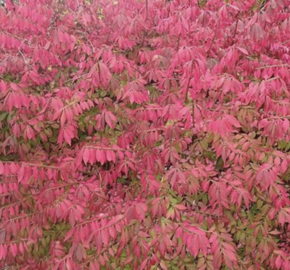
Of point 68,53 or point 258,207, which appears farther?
point 68,53

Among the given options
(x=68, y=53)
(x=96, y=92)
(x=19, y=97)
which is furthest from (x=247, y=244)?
(x=68, y=53)

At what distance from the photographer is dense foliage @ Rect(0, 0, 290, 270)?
7.86ft

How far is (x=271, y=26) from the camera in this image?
3000mm

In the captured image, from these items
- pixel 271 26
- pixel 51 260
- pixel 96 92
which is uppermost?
pixel 271 26

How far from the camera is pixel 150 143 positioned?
258cm

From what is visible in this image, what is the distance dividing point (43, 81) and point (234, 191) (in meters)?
1.63

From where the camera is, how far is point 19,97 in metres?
2.69

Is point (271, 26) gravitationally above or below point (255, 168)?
above

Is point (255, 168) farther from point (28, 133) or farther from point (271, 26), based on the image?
point (28, 133)

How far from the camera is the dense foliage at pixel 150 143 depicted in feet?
7.86

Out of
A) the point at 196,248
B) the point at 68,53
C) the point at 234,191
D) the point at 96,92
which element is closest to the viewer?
the point at 196,248

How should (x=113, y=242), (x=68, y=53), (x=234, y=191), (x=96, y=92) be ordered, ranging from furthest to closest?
(x=68, y=53) < (x=96, y=92) < (x=113, y=242) < (x=234, y=191)

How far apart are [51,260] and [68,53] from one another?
5.30 ft

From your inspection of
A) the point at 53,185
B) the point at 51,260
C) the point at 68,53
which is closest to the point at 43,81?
the point at 68,53
